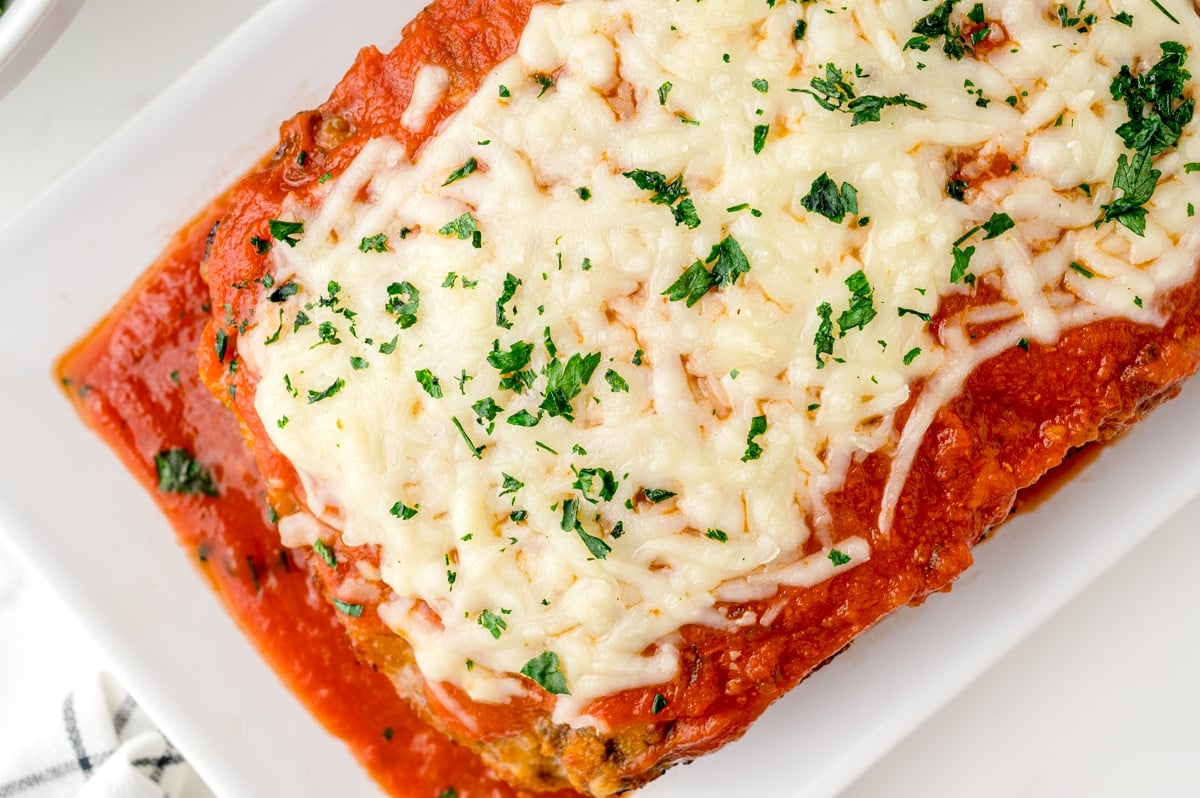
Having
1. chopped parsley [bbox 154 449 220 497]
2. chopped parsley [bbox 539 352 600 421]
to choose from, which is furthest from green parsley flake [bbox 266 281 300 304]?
chopped parsley [bbox 154 449 220 497]

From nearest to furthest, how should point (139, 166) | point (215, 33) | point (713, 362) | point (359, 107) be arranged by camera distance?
point (713, 362) < point (359, 107) < point (139, 166) < point (215, 33)

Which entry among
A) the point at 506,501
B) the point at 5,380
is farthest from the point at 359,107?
the point at 5,380

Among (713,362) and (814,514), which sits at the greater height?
(713,362)

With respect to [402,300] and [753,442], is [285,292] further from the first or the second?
[753,442]

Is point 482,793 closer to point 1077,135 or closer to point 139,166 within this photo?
point 139,166

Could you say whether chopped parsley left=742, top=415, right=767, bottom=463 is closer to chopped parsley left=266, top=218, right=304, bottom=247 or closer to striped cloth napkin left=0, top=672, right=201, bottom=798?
chopped parsley left=266, top=218, right=304, bottom=247

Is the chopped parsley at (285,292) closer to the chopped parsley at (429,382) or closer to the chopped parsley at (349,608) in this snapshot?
the chopped parsley at (429,382)

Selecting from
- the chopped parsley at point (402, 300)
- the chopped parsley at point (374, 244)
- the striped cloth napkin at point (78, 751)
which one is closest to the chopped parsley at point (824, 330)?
the chopped parsley at point (402, 300)
